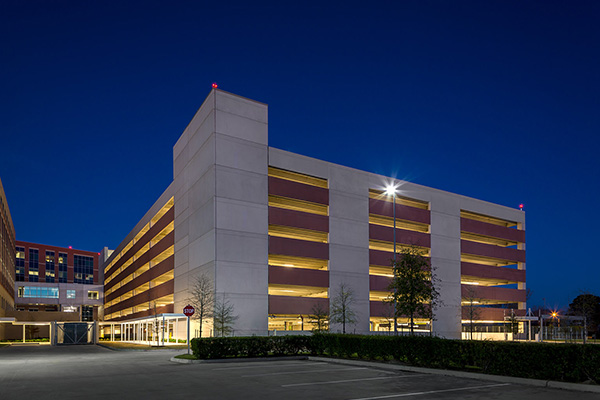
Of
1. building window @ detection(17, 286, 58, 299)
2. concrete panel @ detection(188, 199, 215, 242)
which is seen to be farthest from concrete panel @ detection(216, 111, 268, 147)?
building window @ detection(17, 286, 58, 299)

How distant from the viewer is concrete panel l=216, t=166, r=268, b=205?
153 ft

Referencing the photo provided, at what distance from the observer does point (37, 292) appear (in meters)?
115

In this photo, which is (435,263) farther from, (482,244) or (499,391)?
(499,391)

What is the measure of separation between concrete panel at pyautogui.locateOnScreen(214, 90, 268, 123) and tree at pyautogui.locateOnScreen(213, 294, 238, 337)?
16.9 metres

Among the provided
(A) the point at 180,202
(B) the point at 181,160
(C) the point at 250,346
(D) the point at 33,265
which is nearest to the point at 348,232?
(A) the point at 180,202

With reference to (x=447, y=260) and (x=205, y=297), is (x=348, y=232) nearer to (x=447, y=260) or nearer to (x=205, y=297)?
(x=447, y=260)

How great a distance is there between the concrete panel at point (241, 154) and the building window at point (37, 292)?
284 feet

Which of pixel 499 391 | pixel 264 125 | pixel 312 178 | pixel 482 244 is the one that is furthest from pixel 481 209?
pixel 499 391

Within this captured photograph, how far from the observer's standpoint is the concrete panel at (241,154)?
155 feet

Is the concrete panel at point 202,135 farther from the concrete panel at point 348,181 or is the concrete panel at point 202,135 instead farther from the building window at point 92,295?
the building window at point 92,295

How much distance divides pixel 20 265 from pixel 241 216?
94.9m

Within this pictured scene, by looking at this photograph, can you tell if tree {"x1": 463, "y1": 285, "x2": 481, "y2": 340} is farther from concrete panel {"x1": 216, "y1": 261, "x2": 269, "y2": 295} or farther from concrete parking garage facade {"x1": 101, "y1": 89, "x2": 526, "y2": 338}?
concrete panel {"x1": 216, "y1": 261, "x2": 269, "y2": 295}

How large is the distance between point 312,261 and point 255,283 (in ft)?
26.9

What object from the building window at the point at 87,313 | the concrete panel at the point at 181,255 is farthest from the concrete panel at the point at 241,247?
the building window at the point at 87,313
